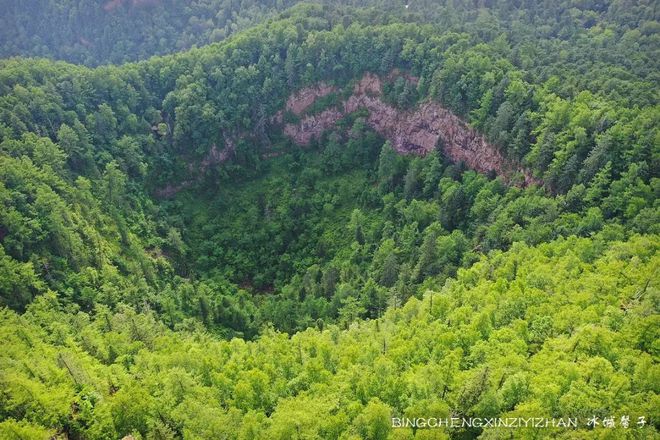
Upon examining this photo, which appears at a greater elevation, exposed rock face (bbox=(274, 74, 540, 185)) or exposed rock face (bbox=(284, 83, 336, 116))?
exposed rock face (bbox=(284, 83, 336, 116))

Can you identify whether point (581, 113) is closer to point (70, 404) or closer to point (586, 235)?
point (586, 235)

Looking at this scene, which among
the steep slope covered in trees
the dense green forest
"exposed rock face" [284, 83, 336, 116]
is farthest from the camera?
"exposed rock face" [284, 83, 336, 116]

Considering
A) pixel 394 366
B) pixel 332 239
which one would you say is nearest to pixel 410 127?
pixel 332 239

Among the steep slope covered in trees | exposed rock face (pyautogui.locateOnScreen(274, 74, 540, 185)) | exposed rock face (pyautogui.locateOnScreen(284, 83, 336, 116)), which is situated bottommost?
the steep slope covered in trees

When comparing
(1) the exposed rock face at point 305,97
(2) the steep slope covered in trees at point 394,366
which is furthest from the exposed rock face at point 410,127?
(2) the steep slope covered in trees at point 394,366

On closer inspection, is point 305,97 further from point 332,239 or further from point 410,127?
point 332,239

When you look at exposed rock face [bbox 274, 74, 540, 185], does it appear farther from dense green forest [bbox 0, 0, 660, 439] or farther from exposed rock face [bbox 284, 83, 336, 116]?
dense green forest [bbox 0, 0, 660, 439]

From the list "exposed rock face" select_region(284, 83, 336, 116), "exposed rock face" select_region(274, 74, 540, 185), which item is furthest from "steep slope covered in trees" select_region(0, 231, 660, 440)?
"exposed rock face" select_region(284, 83, 336, 116)
